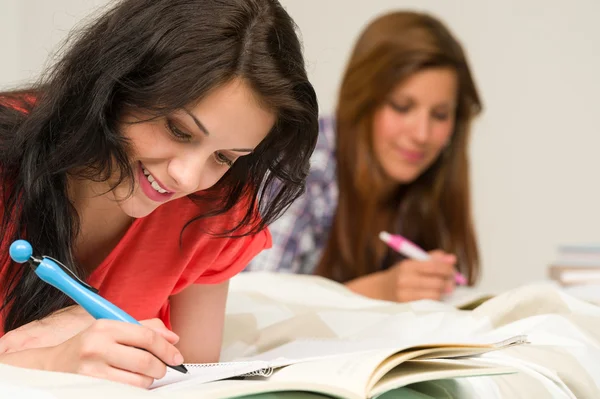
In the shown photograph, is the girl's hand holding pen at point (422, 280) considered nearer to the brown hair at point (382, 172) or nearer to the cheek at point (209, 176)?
the brown hair at point (382, 172)

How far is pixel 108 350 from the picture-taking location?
58cm

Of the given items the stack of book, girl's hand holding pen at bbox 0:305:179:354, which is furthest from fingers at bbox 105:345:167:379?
the stack of book

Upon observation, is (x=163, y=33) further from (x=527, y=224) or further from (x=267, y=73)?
(x=527, y=224)

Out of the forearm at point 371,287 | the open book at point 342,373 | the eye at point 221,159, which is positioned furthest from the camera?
the forearm at point 371,287

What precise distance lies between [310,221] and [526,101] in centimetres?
86

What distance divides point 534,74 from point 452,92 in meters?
0.67

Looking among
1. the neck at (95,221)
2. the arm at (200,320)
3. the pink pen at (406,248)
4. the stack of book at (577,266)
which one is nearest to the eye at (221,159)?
the neck at (95,221)

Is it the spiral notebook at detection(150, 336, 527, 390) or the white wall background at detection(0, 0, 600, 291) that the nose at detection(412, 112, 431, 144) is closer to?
the white wall background at detection(0, 0, 600, 291)

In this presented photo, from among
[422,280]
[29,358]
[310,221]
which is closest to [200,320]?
[29,358]

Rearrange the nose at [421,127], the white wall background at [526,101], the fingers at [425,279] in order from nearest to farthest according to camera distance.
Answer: the fingers at [425,279]
the nose at [421,127]
the white wall background at [526,101]

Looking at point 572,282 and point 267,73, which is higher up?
point 267,73

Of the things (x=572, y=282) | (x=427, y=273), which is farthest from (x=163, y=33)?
(x=572, y=282)

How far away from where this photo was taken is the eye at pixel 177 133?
0.72 metres

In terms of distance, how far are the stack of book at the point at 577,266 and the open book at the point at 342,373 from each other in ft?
2.95
